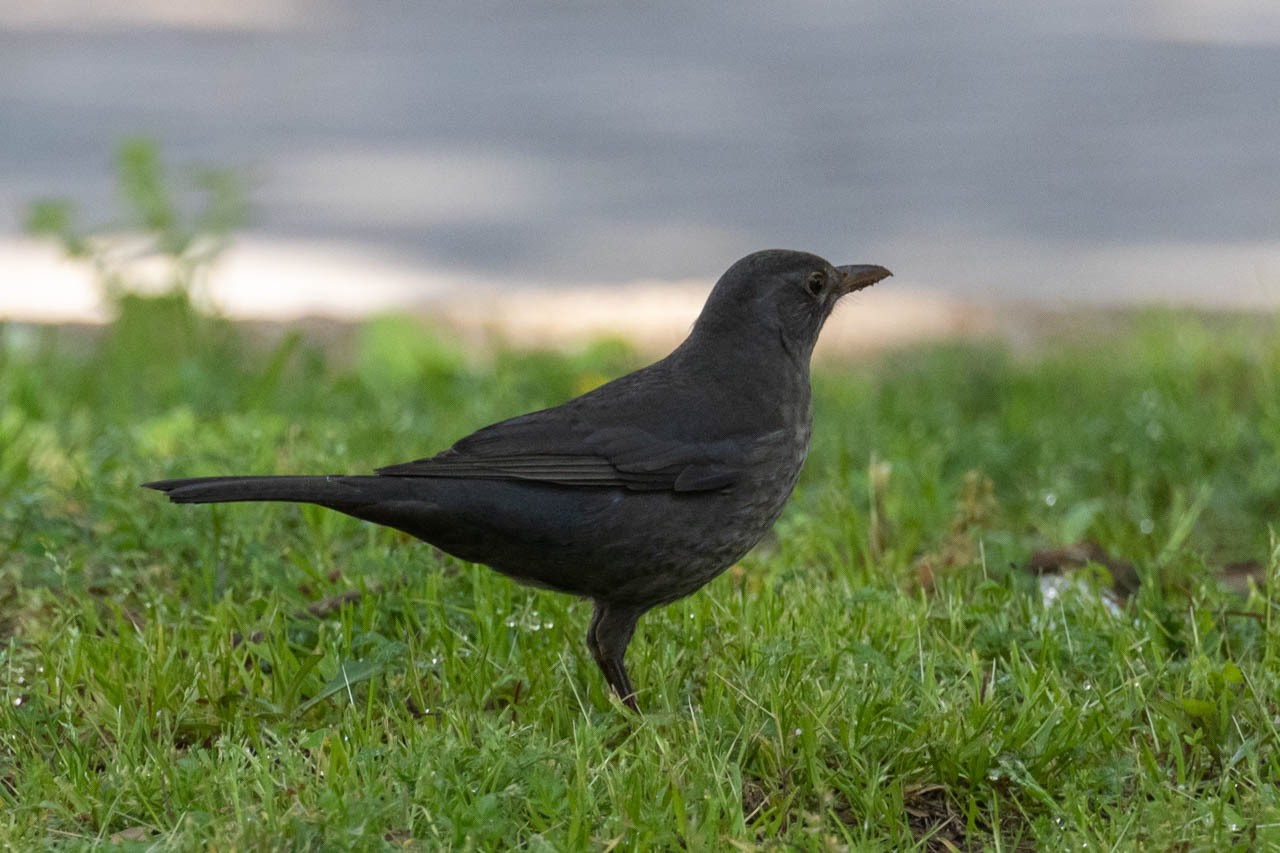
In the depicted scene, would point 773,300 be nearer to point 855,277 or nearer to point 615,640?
point 855,277

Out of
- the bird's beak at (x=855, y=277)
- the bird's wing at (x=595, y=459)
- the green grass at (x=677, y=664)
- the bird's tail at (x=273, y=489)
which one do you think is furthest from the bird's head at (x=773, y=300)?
the bird's tail at (x=273, y=489)

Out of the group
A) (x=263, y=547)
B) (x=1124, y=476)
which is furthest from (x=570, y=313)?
(x=263, y=547)

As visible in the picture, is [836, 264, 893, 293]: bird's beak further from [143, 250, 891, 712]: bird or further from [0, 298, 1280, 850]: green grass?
[0, 298, 1280, 850]: green grass

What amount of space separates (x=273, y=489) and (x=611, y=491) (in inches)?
33.0

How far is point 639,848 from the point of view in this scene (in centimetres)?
277

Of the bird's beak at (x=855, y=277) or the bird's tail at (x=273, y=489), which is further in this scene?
the bird's beak at (x=855, y=277)

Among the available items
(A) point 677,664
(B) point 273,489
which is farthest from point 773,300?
(B) point 273,489

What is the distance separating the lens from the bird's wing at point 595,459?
11.7ft

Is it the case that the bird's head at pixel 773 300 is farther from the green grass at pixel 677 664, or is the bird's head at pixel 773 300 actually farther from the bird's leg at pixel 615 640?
the bird's leg at pixel 615 640

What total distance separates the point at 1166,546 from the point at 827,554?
112 cm

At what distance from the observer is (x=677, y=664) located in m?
3.71

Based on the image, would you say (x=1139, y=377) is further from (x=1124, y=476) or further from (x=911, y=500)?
(x=911, y=500)

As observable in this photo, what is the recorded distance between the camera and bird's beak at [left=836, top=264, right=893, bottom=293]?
4148mm

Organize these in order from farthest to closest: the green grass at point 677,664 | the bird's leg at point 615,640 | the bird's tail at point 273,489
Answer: the bird's leg at point 615,640, the bird's tail at point 273,489, the green grass at point 677,664
